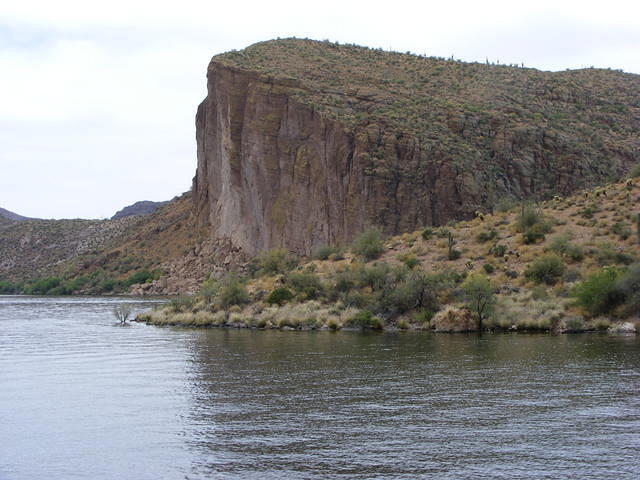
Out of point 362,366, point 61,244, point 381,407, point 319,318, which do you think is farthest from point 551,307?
point 61,244

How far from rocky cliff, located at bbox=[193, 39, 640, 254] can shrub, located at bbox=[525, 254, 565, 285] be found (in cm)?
3256

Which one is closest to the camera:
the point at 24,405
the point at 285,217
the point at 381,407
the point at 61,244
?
the point at 381,407

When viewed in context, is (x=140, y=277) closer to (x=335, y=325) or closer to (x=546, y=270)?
(x=335, y=325)

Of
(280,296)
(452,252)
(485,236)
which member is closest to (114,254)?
(280,296)

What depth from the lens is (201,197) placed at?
10012 centimetres

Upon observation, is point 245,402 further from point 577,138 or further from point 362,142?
point 577,138

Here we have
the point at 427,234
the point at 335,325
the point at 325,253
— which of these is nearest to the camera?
the point at 335,325

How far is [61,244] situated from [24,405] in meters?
114

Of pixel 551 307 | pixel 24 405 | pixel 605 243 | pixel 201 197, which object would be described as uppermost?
pixel 201 197

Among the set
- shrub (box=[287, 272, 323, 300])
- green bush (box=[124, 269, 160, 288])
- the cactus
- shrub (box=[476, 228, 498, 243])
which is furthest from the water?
green bush (box=[124, 269, 160, 288])

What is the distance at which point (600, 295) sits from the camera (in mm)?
34625

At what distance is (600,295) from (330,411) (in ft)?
65.3

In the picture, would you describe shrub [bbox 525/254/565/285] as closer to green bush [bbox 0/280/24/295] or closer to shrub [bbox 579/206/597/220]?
shrub [bbox 579/206/597/220]

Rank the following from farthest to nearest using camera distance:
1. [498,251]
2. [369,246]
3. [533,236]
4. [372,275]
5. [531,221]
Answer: [369,246] → [531,221] → [533,236] → [498,251] → [372,275]
